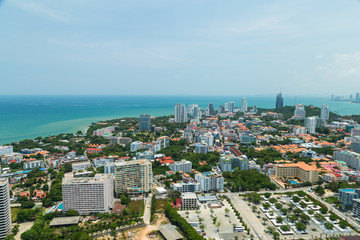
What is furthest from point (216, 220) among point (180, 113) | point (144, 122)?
point (180, 113)

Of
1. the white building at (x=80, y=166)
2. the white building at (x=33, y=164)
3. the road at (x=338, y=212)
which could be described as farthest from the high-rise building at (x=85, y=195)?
the road at (x=338, y=212)

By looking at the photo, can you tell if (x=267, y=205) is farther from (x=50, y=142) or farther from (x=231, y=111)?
(x=231, y=111)

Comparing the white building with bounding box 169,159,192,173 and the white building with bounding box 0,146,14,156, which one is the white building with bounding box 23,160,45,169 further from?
the white building with bounding box 169,159,192,173

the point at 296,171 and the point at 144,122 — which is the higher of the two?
the point at 144,122

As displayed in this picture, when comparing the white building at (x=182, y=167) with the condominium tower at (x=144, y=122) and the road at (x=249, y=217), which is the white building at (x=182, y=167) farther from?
the condominium tower at (x=144, y=122)

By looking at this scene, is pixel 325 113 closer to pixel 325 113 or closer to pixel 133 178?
pixel 325 113

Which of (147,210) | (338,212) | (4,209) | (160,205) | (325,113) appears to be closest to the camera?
(4,209)

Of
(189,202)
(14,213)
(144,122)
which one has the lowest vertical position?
(14,213)
